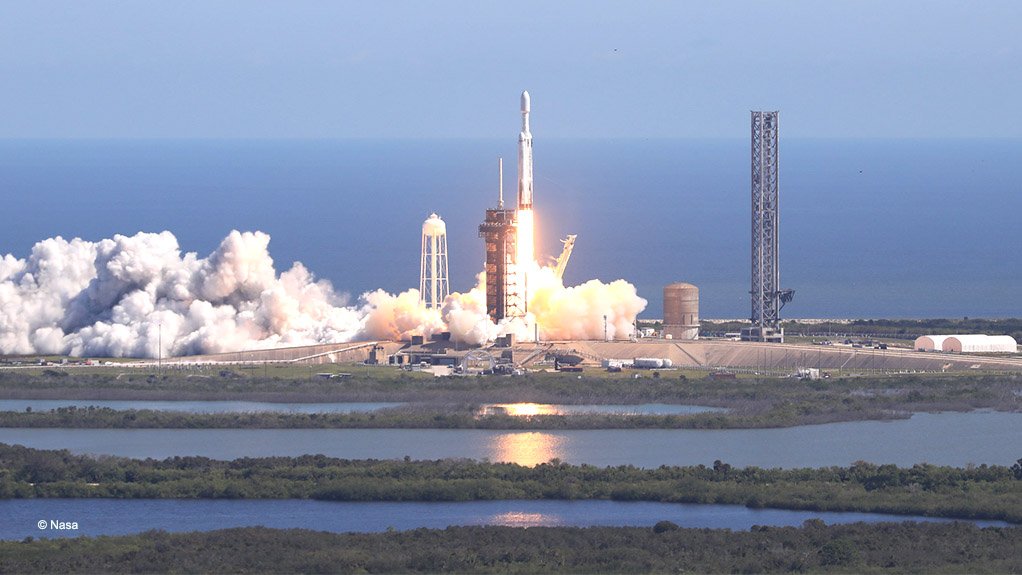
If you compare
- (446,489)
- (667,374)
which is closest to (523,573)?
(446,489)

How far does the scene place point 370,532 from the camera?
164ft

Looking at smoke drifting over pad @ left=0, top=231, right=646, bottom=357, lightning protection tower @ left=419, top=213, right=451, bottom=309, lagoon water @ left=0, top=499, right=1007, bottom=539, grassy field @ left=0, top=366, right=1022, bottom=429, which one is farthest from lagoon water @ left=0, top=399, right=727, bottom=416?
lagoon water @ left=0, top=499, right=1007, bottom=539

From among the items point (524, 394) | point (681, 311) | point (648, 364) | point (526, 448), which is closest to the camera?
point (526, 448)

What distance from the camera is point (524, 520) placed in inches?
2045

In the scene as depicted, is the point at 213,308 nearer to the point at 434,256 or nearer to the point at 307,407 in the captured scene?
the point at 434,256

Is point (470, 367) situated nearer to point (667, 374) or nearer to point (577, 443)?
point (667, 374)

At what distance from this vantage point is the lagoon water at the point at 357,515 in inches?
2020

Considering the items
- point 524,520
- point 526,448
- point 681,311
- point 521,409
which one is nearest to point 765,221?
point 681,311

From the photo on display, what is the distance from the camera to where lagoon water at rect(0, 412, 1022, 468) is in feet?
200

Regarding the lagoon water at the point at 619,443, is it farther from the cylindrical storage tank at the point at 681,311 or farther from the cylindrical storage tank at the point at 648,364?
the cylindrical storage tank at the point at 681,311

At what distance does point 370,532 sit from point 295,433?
1702 centimetres
